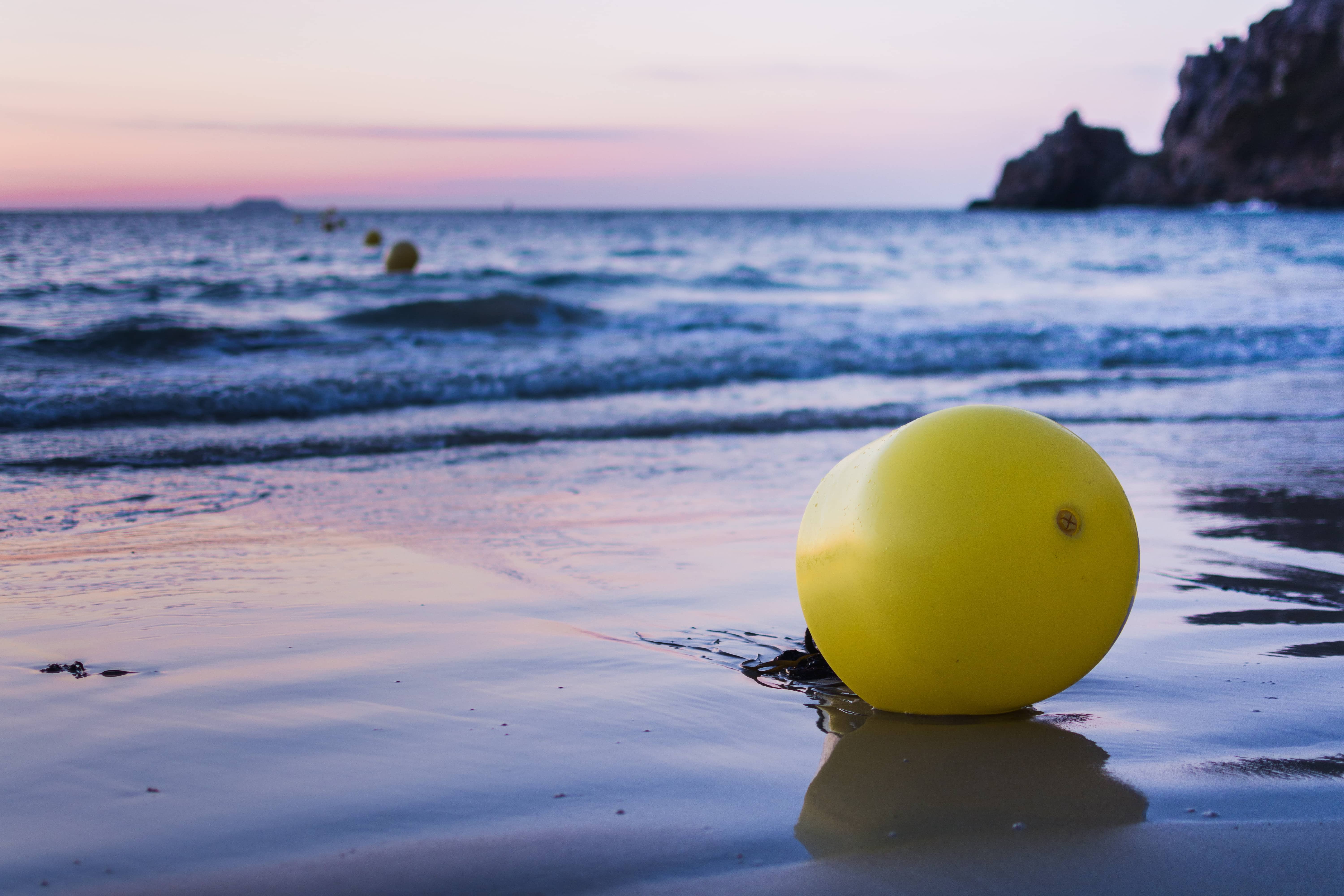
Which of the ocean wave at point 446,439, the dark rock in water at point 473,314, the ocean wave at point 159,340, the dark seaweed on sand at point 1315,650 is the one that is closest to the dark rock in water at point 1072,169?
the dark rock in water at point 473,314

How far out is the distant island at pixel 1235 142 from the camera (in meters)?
77.9

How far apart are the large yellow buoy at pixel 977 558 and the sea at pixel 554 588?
23cm

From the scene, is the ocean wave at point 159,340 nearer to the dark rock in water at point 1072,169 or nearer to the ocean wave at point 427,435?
the ocean wave at point 427,435

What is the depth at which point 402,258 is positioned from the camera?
21.2 m

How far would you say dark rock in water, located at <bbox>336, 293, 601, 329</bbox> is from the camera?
13.8 meters

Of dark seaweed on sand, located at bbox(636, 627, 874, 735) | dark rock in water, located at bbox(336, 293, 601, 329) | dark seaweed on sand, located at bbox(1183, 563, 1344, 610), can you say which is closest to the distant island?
dark rock in water, located at bbox(336, 293, 601, 329)

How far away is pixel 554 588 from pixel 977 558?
184 centimetres

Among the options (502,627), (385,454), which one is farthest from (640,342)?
(502,627)

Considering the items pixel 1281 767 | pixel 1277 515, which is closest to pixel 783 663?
pixel 1281 767

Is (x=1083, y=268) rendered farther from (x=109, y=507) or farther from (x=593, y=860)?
(x=593, y=860)

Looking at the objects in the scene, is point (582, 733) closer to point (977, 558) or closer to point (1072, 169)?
point (977, 558)

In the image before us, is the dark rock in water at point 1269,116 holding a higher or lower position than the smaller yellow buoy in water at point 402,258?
higher

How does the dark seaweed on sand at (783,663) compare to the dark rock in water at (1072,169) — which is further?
the dark rock in water at (1072,169)

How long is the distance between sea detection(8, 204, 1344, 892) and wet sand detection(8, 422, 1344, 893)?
1cm
